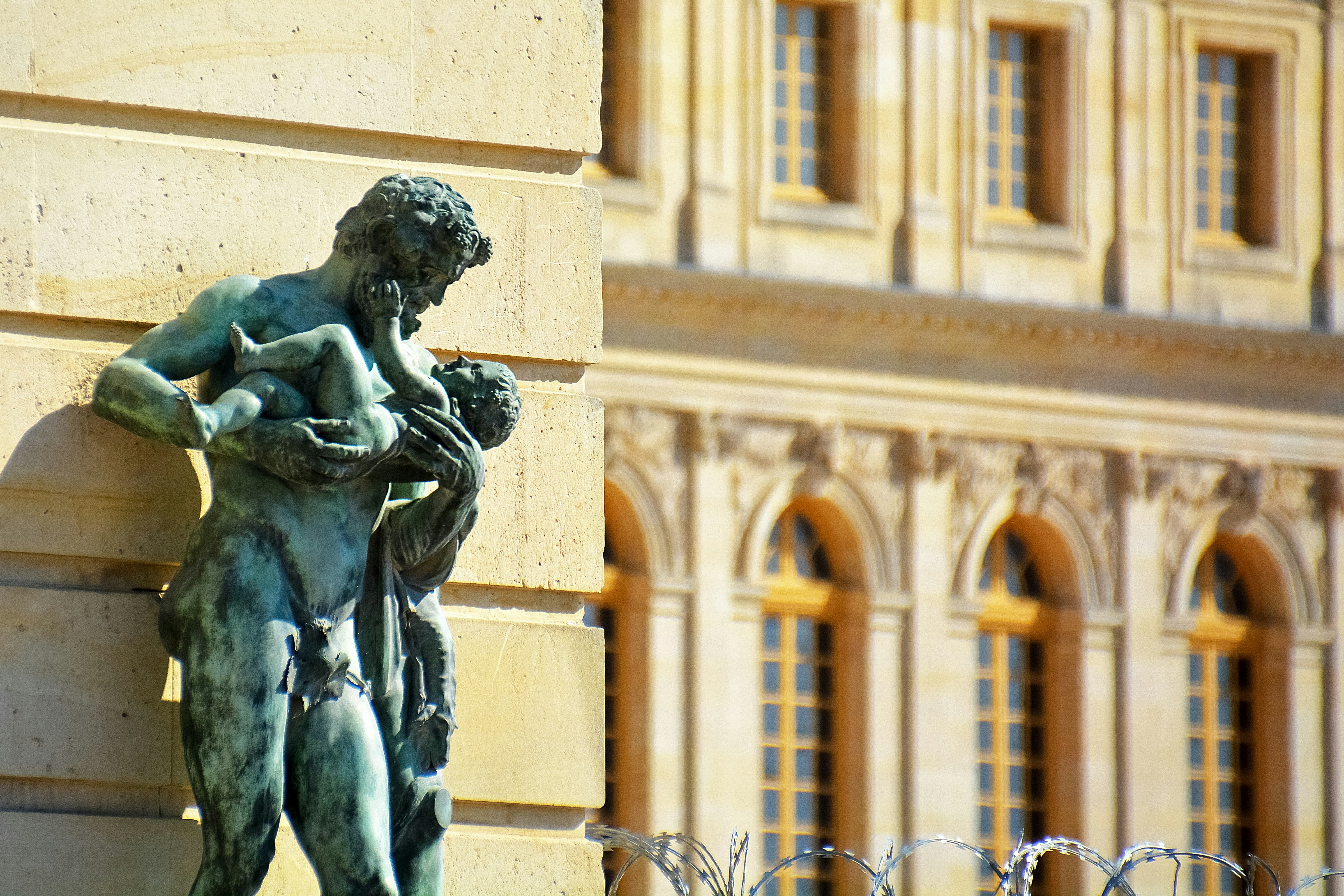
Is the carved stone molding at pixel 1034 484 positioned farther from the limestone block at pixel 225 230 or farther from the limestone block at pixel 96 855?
the limestone block at pixel 96 855

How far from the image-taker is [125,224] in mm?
5055

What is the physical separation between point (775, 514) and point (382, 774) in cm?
2583

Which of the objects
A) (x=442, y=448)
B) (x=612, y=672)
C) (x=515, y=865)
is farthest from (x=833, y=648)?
(x=442, y=448)

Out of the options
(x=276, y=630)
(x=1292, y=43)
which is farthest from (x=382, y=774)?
(x=1292, y=43)

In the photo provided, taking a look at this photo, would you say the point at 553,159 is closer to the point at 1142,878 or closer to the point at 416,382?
the point at 416,382

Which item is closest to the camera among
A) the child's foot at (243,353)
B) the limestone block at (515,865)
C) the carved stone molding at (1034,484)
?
the child's foot at (243,353)

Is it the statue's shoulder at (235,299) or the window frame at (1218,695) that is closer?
the statue's shoulder at (235,299)

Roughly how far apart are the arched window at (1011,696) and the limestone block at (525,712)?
85.9 feet

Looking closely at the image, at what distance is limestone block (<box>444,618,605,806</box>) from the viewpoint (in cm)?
524

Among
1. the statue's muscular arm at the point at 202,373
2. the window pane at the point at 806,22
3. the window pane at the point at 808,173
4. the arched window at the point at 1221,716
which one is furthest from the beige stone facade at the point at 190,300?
the arched window at the point at 1221,716

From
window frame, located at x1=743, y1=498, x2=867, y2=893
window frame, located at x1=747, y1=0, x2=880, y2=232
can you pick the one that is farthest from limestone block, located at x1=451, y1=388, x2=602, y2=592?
window frame, located at x1=747, y1=0, x2=880, y2=232

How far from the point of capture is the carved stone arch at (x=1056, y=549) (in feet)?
102

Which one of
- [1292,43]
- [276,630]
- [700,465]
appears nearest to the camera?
[276,630]

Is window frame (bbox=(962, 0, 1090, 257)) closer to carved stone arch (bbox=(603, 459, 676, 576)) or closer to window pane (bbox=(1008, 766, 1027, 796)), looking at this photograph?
carved stone arch (bbox=(603, 459, 676, 576))
